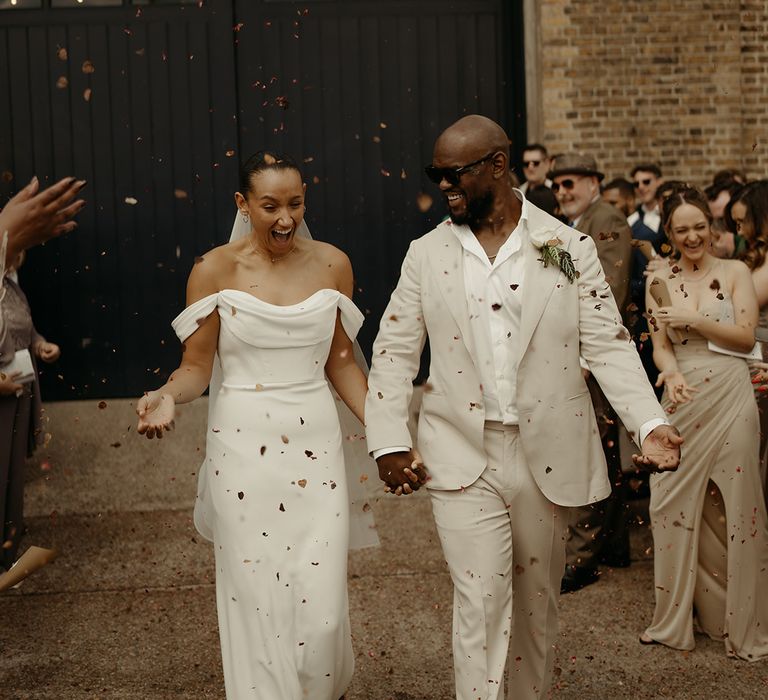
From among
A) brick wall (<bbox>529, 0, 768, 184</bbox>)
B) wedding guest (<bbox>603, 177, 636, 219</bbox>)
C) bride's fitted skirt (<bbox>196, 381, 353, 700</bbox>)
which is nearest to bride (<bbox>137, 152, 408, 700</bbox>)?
bride's fitted skirt (<bbox>196, 381, 353, 700</bbox>)

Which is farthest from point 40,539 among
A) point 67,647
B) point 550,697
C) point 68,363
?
point 550,697

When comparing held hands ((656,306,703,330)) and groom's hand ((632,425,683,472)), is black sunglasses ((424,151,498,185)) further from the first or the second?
held hands ((656,306,703,330))

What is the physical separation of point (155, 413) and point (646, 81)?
7206mm

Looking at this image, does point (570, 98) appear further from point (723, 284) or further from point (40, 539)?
point (40, 539)

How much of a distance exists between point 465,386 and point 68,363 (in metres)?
7.12

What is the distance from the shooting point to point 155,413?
439 cm

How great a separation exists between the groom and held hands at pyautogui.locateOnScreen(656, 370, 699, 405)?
1.37 meters

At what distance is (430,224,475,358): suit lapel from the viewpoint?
4.28 metres

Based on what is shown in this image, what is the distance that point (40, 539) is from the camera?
7875 millimetres

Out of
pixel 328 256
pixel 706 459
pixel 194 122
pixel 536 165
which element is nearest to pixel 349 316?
pixel 328 256

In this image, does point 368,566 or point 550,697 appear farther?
point 368,566

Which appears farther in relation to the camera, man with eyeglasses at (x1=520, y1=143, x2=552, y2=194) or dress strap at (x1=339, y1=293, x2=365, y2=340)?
man with eyeglasses at (x1=520, y1=143, x2=552, y2=194)

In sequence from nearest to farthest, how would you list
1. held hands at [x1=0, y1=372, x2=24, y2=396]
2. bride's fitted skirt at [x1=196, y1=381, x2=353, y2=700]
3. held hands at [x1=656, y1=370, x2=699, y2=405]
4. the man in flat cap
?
bride's fitted skirt at [x1=196, y1=381, x2=353, y2=700] < held hands at [x1=656, y1=370, x2=699, y2=405] < held hands at [x1=0, y1=372, x2=24, y2=396] < the man in flat cap

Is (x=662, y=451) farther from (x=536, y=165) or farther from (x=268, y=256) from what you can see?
(x=536, y=165)
